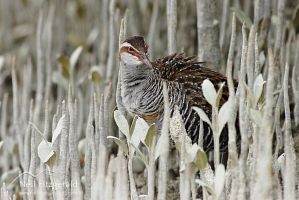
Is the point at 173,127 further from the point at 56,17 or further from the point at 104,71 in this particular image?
the point at 56,17

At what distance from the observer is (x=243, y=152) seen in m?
2.68

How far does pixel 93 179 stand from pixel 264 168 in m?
0.77

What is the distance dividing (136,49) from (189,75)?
0.33m

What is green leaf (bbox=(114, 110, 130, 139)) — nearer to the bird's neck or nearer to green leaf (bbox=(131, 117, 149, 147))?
green leaf (bbox=(131, 117, 149, 147))

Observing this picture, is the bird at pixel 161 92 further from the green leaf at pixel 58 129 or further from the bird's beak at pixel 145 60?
the green leaf at pixel 58 129

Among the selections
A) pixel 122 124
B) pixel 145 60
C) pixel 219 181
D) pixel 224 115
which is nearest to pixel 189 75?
pixel 145 60

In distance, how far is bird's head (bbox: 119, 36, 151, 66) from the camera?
130 inches

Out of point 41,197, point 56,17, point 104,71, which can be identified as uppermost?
point 56,17

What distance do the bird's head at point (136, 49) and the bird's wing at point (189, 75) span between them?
0.68ft

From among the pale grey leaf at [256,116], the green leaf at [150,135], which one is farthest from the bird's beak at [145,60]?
the pale grey leaf at [256,116]

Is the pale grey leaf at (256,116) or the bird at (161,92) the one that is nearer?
the pale grey leaf at (256,116)

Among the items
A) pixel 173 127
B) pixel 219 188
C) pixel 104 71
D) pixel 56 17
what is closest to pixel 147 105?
pixel 173 127

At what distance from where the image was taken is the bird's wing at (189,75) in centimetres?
346

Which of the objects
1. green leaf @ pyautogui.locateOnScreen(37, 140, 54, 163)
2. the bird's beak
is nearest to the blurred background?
green leaf @ pyautogui.locateOnScreen(37, 140, 54, 163)
